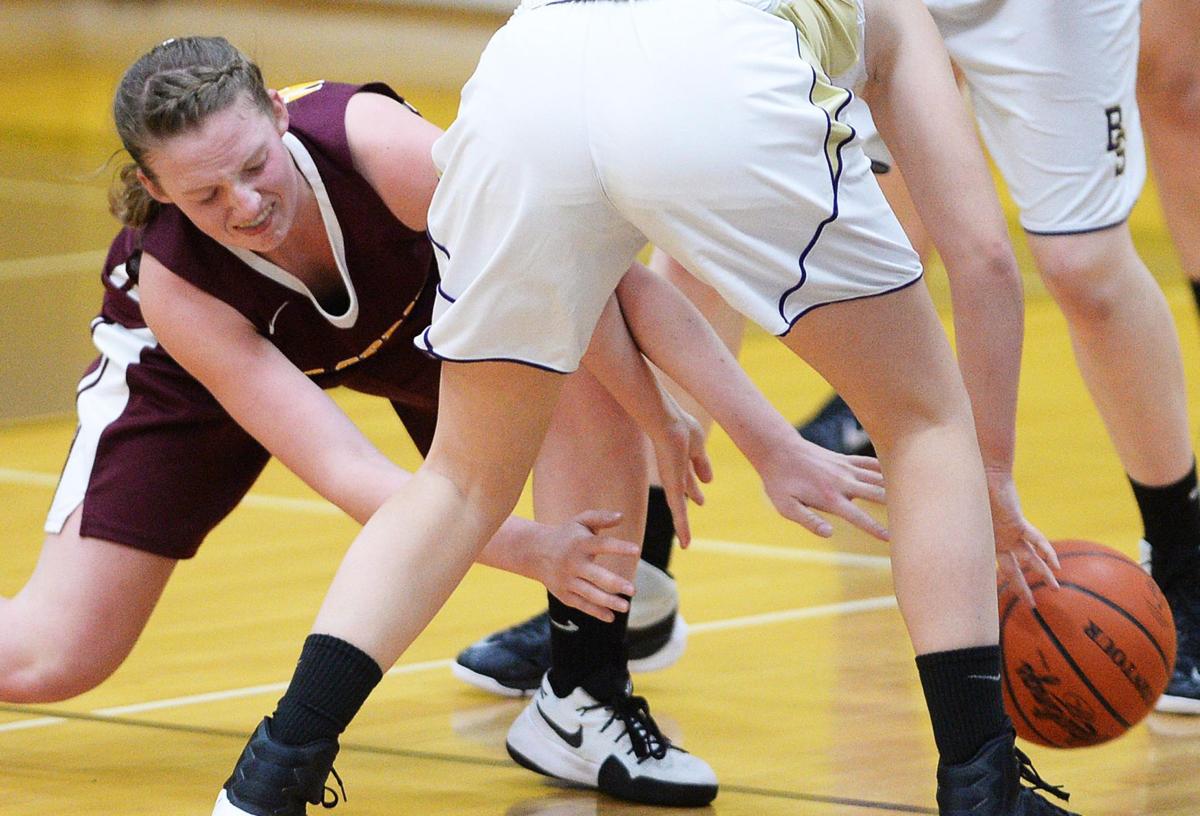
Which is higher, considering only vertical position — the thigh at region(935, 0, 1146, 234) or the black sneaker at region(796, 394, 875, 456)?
the thigh at region(935, 0, 1146, 234)

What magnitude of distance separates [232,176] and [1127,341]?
4.74ft

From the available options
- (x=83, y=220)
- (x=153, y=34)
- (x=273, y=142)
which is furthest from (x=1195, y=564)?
(x=153, y=34)

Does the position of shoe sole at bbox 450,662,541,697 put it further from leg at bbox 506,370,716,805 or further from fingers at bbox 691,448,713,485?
fingers at bbox 691,448,713,485

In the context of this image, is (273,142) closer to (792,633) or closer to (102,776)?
(102,776)

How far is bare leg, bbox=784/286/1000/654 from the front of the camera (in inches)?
87.4

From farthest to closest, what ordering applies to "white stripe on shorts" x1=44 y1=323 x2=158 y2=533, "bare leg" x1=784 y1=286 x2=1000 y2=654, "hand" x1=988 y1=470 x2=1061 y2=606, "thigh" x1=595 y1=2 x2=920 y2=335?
"white stripe on shorts" x1=44 y1=323 x2=158 y2=533 < "hand" x1=988 y1=470 x2=1061 y2=606 < "bare leg" x1=784 y1=286 x2=1000 y2=654 < "thigh" x1=595 y1=2 x2=920 y2=335

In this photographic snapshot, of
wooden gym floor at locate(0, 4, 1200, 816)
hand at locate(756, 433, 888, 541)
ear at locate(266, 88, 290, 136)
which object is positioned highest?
ear at locate(266, 88, 290, 136)

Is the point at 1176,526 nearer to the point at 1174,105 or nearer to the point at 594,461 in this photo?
the point at 1174,105

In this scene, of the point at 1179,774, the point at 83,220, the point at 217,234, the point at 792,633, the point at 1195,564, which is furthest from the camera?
the point at 83,220

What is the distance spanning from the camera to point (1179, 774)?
2775 millimetres

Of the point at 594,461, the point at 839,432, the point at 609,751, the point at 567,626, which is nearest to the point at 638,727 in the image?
the point at 609,751

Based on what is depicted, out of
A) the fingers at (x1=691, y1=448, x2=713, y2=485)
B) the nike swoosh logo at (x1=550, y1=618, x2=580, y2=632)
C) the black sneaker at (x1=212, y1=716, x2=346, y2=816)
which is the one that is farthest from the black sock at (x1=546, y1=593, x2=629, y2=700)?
the black sneaker at (x1=212, y1=716, x2=346, y2=816)

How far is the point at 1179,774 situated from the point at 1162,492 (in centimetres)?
57

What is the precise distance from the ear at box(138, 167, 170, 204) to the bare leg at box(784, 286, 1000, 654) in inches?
33.9
